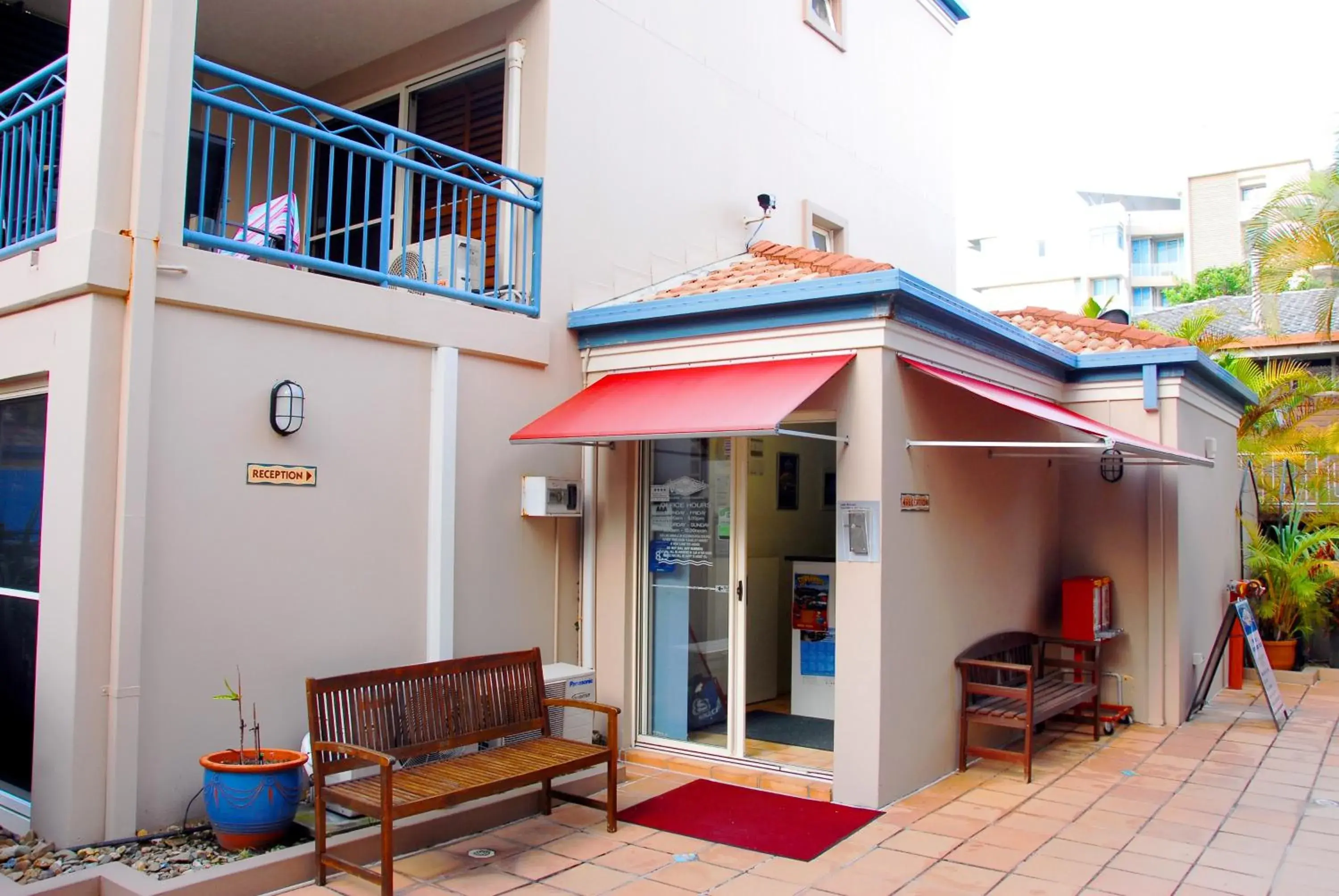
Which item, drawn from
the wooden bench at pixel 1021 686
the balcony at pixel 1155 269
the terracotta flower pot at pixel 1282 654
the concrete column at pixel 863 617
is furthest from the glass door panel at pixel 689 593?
the balcony at pixel 1155 269

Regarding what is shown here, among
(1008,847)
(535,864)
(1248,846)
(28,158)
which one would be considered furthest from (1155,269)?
(28,158)

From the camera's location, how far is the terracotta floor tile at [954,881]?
5316 millimetres

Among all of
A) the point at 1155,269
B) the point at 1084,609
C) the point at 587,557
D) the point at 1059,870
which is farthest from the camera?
the point at 1155,269

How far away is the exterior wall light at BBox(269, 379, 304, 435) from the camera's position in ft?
20.1

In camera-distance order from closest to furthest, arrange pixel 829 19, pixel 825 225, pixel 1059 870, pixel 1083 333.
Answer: pixel 1059 870, pixel 1083 333, pixel 825 225, pixel 829 19

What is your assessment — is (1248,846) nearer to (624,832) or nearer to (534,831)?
(624,832)

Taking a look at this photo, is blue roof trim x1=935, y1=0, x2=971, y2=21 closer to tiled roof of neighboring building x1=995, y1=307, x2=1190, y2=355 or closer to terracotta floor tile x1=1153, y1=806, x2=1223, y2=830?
tiled roof of neighboring building x1=995, y1=307, x2=1190, y2=355

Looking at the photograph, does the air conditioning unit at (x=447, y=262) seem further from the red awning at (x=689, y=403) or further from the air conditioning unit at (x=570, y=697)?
the air conditioning unit at (x=570, y=697)

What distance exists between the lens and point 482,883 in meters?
5.40

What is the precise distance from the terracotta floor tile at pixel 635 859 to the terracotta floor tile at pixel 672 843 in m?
0.05

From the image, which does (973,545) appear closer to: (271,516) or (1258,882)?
(1258,882)

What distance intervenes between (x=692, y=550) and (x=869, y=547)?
162 cm

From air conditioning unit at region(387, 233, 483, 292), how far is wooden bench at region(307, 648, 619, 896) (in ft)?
9.54

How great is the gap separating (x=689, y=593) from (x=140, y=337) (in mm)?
4193
